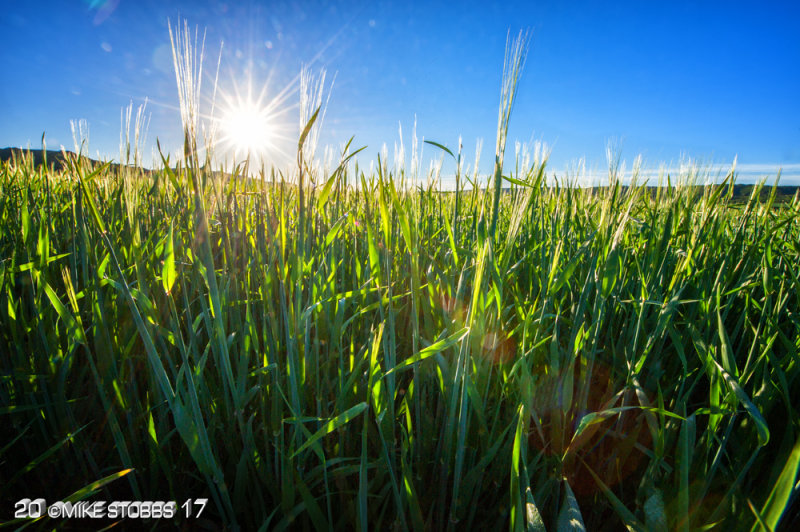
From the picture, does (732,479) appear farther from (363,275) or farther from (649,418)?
(363,275)

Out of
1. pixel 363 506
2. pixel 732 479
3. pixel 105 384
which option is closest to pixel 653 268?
pixel 732 479

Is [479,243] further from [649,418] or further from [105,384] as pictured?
[105,384]

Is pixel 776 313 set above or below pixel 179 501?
above

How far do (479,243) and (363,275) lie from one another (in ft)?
2.28

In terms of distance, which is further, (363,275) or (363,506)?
(363,275)

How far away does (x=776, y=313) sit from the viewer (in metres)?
1.08

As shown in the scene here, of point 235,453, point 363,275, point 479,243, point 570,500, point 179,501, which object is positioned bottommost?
point 179,501

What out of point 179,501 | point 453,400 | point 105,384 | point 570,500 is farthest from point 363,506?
point 105,384

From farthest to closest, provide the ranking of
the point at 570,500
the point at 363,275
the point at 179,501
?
the point at 363,275, the point at 179,501, the point at 570,500

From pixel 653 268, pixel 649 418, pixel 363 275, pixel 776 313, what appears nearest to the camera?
pixel 649 418

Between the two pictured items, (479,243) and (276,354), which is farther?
(276,354)

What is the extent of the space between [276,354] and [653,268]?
1.22 metres

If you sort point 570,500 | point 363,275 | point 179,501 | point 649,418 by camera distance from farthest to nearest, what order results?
1. point 363,275
2. point 179,501
3. point 649,418
4. point 570,500

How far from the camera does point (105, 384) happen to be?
1.01 metres
